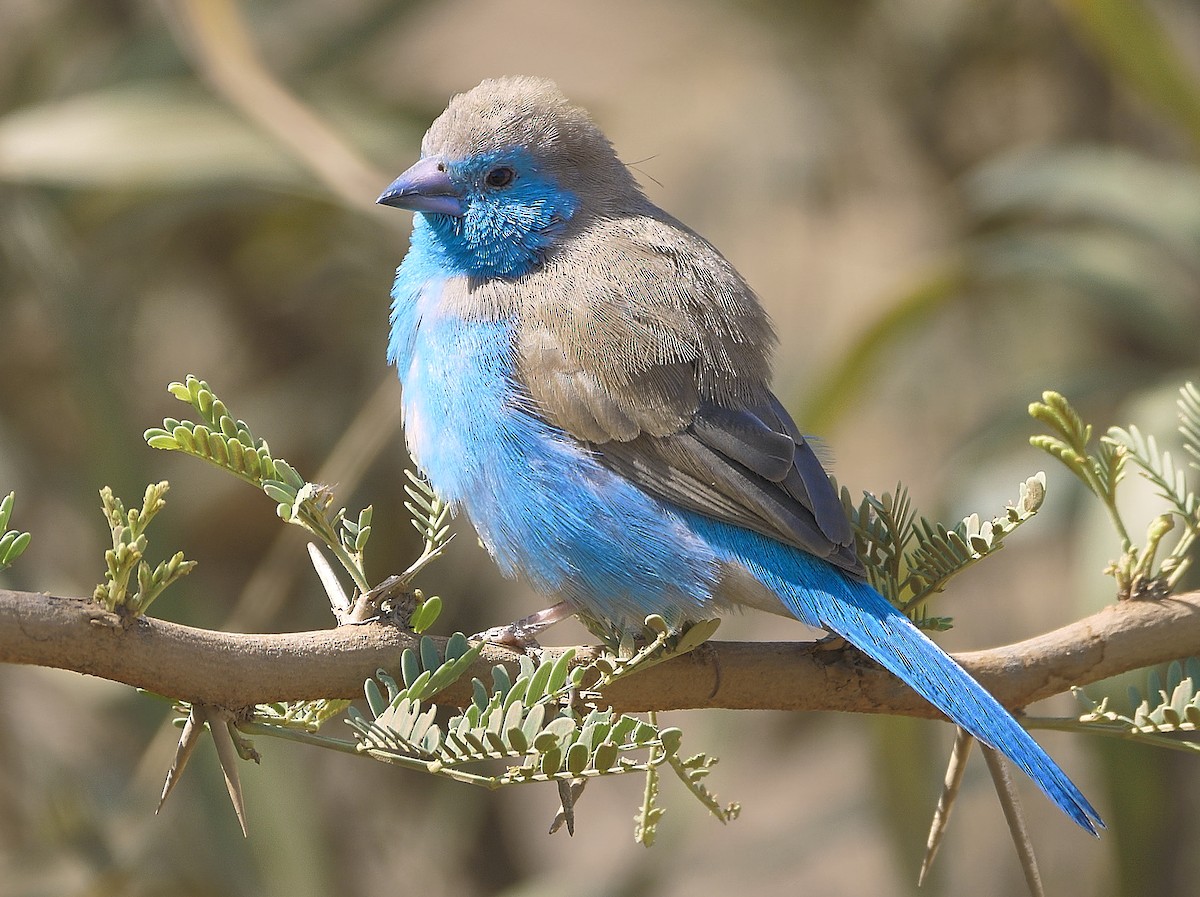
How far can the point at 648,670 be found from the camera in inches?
80.6

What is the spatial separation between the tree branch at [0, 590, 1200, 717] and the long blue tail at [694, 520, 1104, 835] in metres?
0.06

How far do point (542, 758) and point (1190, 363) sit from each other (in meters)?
3.16

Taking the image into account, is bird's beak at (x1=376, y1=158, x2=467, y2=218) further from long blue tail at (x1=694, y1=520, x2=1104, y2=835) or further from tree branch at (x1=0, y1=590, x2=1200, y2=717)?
tree branch at (x1=0, y1=590, x2=1200, y2=717)

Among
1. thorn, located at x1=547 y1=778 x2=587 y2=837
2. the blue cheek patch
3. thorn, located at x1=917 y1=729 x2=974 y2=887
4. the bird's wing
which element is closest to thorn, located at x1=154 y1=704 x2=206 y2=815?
thorn, located at x1=547 y1=778 x2=587 y2=837

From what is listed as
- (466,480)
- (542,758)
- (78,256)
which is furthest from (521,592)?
(542,758)

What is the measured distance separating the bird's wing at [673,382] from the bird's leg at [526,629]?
0.89 feet

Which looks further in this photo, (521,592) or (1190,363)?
(521,592)

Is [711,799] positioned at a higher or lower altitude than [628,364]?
lower

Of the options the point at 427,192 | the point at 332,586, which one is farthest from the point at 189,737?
the point at 427,192

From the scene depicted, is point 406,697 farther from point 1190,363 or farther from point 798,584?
point 1190,363

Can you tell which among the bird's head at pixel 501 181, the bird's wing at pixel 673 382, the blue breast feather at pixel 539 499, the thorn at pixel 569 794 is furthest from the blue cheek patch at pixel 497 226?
the thorn at pixel 569 794

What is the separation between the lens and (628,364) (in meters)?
2.64

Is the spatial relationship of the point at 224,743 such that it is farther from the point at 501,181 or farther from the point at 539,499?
the point at 501,181

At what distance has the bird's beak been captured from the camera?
289 centimetres
